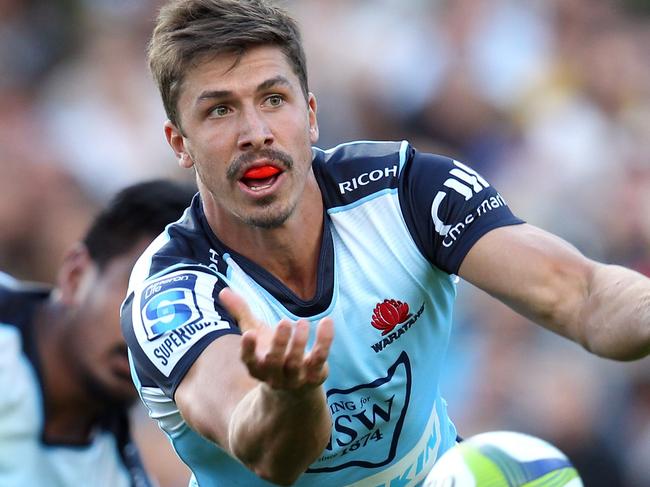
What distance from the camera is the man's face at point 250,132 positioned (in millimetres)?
3926

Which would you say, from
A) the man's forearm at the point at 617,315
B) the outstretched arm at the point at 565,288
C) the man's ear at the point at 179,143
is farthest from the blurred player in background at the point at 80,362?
the man's forearm at the point at 617,315

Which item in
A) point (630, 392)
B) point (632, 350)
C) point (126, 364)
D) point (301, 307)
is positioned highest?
point (632, 350)

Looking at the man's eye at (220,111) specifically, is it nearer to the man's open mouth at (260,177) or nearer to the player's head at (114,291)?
the man's open mouth at (260,177)

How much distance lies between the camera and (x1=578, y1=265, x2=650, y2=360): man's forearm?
3.54 meters

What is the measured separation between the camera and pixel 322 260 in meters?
4.16

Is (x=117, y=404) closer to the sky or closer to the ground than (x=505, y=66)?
closer to the ground

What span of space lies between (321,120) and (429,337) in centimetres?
505

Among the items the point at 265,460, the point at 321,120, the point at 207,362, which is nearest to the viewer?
the point at 265,460

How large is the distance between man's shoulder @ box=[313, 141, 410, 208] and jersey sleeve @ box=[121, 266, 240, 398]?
59 centimetres

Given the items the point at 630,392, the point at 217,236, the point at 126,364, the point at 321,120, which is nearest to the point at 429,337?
the point at 217,236

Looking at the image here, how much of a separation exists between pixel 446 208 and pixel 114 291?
247 centimetres

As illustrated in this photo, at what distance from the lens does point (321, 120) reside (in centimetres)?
920

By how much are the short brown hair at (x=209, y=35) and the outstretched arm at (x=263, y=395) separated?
3.29 feet

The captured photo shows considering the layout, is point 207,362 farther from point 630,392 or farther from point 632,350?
point 630,392
